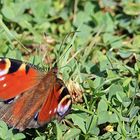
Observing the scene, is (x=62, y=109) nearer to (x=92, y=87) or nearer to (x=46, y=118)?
(x=46, y=118)

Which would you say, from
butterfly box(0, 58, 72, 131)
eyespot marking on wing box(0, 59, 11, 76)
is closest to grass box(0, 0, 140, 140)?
butterfly box(0, 58, 72, 131)

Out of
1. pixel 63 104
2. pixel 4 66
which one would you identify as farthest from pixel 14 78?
pixel 63 104

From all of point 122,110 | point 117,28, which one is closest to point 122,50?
point 117,28

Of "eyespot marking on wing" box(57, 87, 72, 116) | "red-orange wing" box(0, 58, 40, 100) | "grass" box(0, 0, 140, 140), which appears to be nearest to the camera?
"eyespot marking on wing" box(57, 87, 72, 116)

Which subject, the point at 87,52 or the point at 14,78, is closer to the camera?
the point at 14,78

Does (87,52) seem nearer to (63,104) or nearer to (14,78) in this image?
(14,78)

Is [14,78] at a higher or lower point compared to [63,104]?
higher

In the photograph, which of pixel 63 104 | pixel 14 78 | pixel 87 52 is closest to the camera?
pixel 63 104

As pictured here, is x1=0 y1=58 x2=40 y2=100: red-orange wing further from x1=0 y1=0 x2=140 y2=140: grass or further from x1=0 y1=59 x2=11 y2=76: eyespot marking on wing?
x1=0 y1=0 x2=140 y2=140: grass
